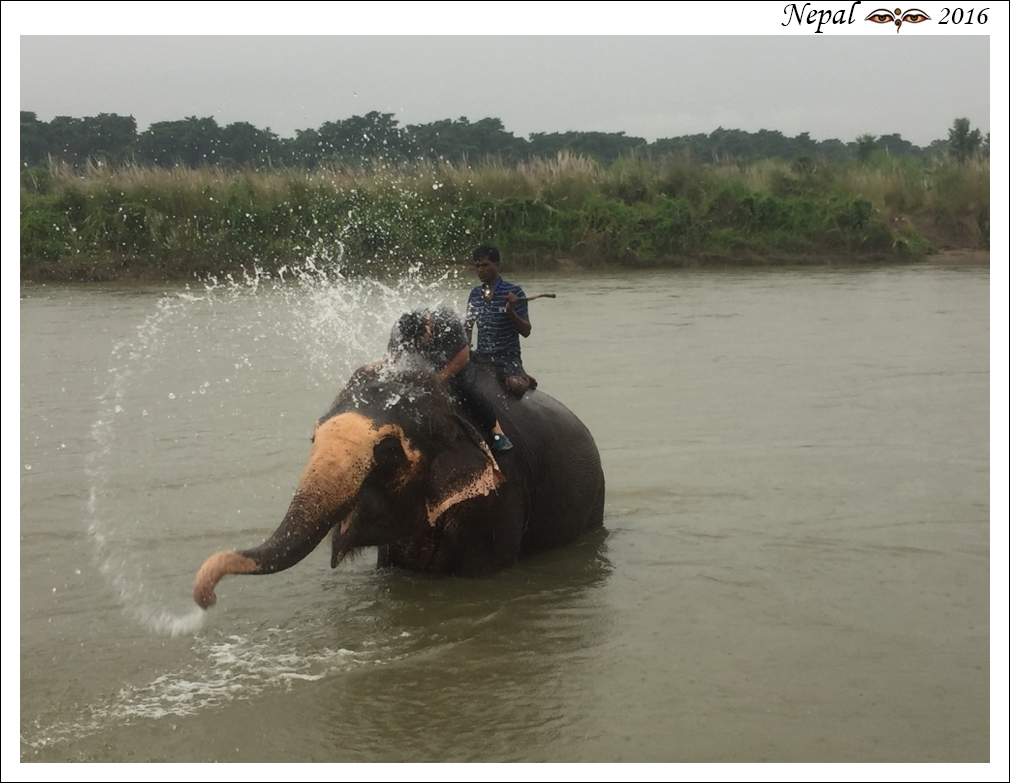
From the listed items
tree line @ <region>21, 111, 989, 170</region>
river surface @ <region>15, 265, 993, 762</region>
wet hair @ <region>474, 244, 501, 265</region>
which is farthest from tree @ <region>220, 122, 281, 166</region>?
wet hair @ <region>474, 244, 501, 265</region>

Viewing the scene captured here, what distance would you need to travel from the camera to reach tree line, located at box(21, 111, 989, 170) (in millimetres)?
21094

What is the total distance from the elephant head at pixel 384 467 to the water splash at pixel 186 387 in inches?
35.7

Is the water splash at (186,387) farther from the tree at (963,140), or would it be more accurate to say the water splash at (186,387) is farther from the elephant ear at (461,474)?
the tree at (963,140)

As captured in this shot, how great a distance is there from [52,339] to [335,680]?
10.4 meters

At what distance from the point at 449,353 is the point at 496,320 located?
729 mm

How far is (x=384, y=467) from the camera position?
593 centimetres

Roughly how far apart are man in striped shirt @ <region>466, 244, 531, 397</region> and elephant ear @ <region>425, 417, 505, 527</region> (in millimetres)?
874

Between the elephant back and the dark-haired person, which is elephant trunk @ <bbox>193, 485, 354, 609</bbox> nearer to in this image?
the dark-haired person

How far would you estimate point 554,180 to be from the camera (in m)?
24.1

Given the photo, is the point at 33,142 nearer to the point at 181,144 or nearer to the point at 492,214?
the point at 181,144

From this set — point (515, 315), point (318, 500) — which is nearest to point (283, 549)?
point (318, 500)

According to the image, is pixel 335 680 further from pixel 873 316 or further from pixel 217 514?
pixel 873 316

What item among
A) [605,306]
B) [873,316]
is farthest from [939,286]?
[605,306]

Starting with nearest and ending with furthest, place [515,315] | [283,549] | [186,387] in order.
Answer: [283,549] < [515,315] < [186,387]
